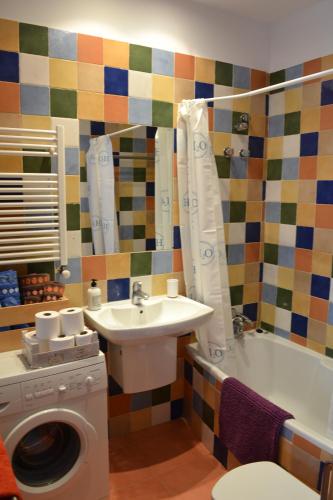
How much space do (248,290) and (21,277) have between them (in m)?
1.59

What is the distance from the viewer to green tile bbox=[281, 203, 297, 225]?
2.68m

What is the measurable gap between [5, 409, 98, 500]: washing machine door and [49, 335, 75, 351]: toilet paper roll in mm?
268

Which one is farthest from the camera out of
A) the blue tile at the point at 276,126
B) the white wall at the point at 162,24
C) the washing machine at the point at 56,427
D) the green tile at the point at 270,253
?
the green tile at the point at 270,253

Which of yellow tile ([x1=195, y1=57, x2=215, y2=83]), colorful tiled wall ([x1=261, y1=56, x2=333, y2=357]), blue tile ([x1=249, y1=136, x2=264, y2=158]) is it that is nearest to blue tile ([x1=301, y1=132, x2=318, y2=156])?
colorful tiled wall ([x1=261, y1=56, x2=333, y2=357])

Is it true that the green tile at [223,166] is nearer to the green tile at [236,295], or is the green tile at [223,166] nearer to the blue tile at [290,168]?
the blue tile at [290,168]

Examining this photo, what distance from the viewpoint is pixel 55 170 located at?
6.99ft

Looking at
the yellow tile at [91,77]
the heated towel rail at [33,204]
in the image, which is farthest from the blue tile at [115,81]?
the heated towel rail at [33,204]

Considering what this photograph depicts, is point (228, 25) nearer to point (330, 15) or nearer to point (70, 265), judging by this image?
point (330, 15)

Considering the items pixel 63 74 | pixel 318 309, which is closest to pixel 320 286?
pixel 318 309

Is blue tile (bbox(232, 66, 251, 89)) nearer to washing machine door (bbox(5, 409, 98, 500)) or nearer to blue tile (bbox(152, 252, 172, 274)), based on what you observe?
blue tile (bbox(152, 252, 172, 274))

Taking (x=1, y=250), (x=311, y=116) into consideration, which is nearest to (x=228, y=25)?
(x=311, y=116)

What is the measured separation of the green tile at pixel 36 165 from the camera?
2.06m

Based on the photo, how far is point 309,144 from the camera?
254cm

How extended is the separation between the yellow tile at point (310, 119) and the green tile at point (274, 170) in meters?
0.28
